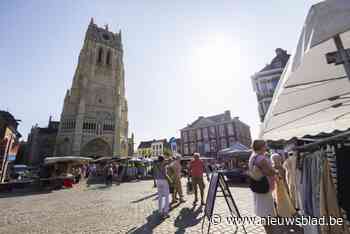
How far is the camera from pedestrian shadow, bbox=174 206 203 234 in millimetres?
4059

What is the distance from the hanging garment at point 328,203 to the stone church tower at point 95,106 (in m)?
37.0

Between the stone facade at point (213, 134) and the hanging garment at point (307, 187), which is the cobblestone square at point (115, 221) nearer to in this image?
the hanging garment at point (307, 187)

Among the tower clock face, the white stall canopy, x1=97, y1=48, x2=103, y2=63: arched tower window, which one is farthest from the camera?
the tower clock face

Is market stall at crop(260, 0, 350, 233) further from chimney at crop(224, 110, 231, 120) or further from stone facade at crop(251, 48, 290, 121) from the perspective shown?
chimney at crop(224, 110, 231, 120)

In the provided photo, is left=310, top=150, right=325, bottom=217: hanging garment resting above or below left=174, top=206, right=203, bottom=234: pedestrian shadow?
above

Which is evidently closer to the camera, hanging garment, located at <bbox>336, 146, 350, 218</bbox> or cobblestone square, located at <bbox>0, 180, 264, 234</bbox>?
hanging garment, located at <bbox>336, 146, 350, 218</bbox>

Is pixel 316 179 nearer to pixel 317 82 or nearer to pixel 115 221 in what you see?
pixel 317 82

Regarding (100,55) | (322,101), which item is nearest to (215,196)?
(322,101)

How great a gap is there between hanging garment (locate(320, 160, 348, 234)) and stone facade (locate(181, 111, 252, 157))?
4010 centimetres

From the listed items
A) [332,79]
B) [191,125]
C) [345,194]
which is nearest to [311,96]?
[332,79]

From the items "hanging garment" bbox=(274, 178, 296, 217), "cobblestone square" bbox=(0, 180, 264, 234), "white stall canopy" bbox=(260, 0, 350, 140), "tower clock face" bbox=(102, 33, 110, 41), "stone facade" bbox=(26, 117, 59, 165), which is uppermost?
"tower clock face" bbox=(102, 33, 110, 41)

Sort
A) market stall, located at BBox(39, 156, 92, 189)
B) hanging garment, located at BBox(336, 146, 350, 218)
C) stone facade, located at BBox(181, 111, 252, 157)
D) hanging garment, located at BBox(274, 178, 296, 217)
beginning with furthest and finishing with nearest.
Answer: stone facade, located at BBox(181, 111, 252, 157) < market stall, located at BBox(39, 156, 92, 189) < hanging garment, located at BBox(274, 178, 296, 217) < hanging garment, located at BBox(336, 146, 350, 218)

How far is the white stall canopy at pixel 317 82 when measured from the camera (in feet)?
4.09

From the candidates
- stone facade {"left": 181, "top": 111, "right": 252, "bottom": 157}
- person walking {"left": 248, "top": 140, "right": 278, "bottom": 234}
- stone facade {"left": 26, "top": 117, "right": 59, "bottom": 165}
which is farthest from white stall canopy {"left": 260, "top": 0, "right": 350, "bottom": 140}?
stone facade {"left": 26, "top": 117, "right": 59, "bottom": 165}
